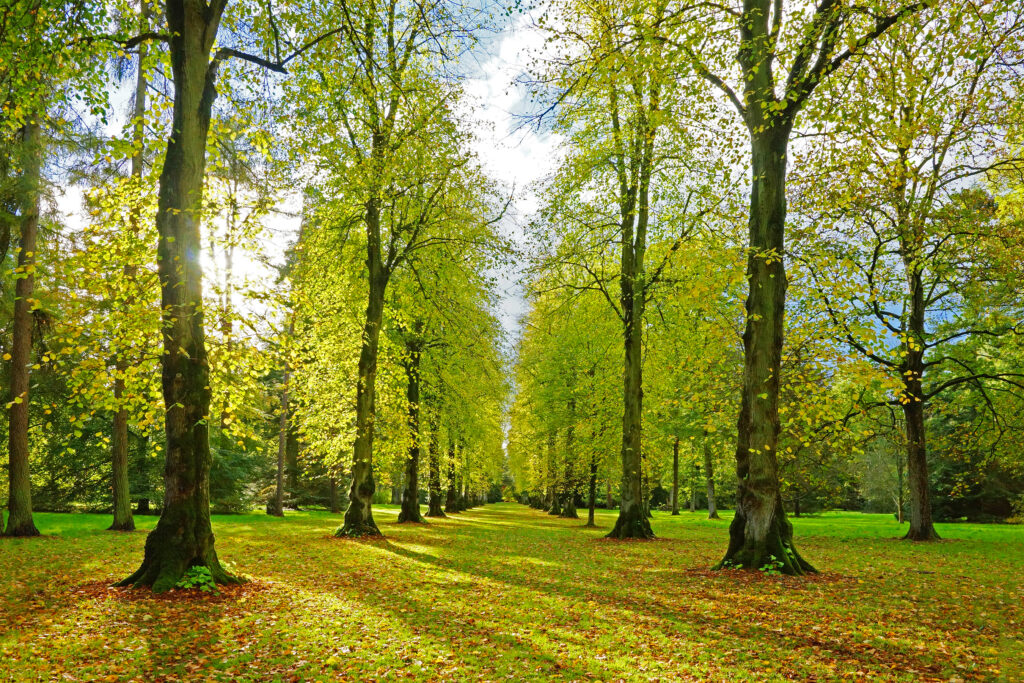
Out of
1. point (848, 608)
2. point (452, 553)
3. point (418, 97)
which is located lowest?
point (452, 553)

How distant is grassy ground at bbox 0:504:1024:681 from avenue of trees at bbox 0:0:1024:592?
4.51ft

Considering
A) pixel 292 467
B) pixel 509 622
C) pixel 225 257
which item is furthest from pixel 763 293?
pixel 292 467

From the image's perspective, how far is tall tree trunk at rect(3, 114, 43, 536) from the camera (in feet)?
48.8

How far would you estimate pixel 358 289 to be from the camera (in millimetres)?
19125

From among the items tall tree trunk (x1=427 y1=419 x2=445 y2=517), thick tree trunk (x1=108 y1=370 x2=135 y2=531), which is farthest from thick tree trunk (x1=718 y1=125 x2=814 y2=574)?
thick tree trunk (x1=108 y1=370 x2=135 y2=531)

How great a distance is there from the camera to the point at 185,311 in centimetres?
843

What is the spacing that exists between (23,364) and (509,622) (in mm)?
15956

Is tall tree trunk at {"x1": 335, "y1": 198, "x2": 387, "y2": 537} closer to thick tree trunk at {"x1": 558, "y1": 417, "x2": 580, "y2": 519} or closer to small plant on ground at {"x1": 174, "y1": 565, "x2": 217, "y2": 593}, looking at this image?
small plant on ground at {"x1": 174, "y1": 565, "x2": 217, "y2": 593}

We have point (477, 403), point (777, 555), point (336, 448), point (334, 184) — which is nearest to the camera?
point (777, 555)

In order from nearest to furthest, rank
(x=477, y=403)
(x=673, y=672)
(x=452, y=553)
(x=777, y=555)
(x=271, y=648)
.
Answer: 1. (x=673, y=672)
2. (x=271, y=648)
3. (x=777, y=555)
4. (x=452, y=553)
5. (x=477, y=403)

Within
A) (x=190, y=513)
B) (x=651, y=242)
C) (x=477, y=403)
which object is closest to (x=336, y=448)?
(x=477, y=403)

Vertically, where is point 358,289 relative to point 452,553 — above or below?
above

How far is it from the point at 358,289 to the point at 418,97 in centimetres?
669

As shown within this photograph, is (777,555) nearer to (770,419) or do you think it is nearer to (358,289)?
(770,419)
